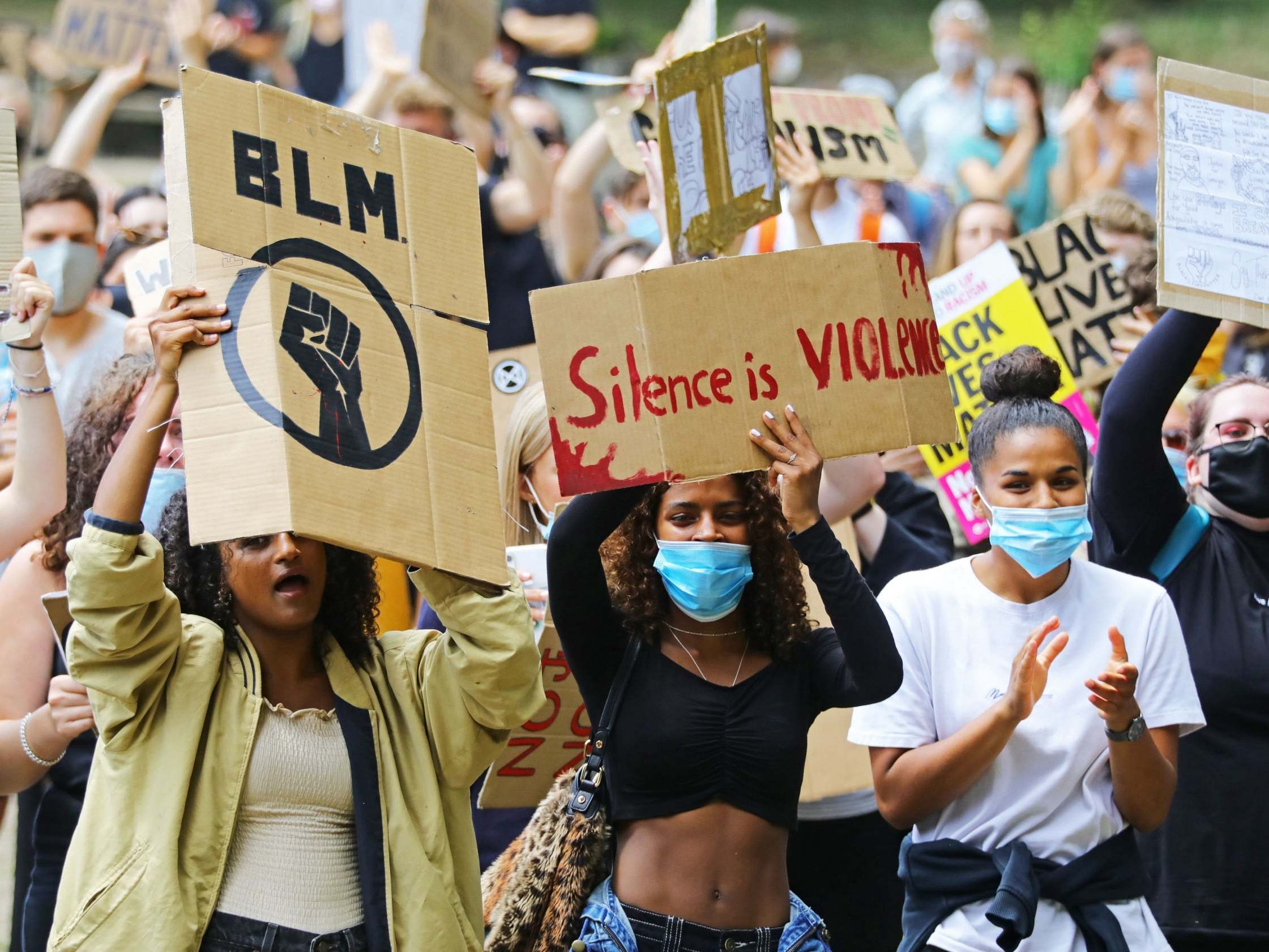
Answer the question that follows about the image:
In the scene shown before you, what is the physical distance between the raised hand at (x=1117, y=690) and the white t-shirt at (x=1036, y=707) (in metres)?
0.14

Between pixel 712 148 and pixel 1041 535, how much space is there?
1458mm

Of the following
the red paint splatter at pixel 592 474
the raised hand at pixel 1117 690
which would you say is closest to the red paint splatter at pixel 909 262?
the red paint splatter at pixel 592 474

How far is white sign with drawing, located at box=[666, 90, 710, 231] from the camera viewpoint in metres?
4.49

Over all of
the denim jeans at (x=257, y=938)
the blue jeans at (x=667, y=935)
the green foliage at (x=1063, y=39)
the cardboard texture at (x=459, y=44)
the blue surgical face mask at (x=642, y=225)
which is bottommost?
the blue jeans at (x=667, y=935)

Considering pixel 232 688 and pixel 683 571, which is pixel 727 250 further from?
pixel 232 688

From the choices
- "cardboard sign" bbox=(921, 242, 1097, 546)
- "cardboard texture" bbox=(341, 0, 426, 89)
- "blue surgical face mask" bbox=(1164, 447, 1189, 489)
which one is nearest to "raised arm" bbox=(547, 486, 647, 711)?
"cardboard sign" bbox=(921, 242, 1097, 546)

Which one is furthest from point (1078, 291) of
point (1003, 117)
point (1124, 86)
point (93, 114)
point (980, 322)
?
point (1124, 86)

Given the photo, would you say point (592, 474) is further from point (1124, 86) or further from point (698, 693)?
point (1124, 86)

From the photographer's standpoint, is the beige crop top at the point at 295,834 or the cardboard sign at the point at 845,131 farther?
the cardboard sign at the point at 845,131

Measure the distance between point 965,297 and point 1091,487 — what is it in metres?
1.28

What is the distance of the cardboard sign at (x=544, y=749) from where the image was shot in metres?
4.05

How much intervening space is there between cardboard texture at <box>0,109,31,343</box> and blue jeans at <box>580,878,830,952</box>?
172 cm

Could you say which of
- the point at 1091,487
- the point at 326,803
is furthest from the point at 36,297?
the point at 1091,487

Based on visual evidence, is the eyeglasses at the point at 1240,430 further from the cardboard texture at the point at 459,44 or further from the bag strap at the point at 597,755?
the cardboard texture at the point at 459,44
